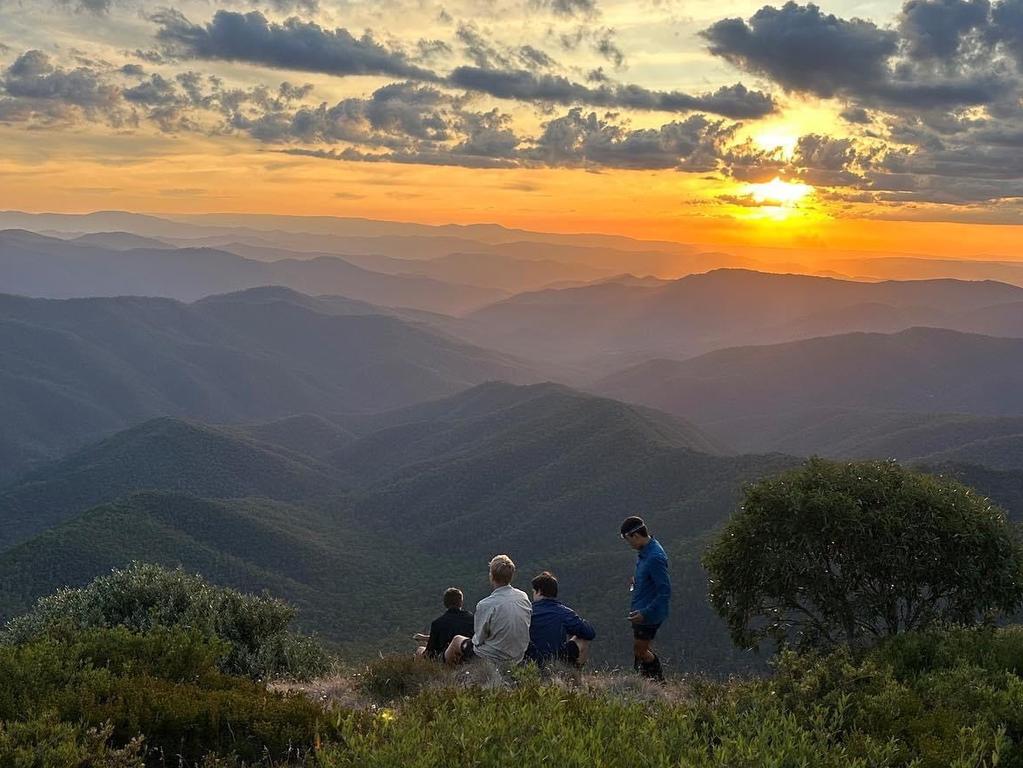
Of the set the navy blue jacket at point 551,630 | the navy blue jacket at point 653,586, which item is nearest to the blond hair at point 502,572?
the navy blue jacket at point 551,630

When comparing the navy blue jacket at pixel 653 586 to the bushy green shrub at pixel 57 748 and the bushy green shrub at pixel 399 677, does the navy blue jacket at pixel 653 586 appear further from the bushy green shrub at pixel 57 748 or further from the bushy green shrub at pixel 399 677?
the bushy green shrub at pixel 57 748

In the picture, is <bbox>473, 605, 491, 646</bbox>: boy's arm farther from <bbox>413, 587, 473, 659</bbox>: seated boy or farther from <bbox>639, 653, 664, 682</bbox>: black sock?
<bbox>639, 653, 664, 682</bbox>: black sock

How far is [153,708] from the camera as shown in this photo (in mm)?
7711

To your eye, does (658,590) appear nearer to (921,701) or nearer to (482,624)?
(482,624)

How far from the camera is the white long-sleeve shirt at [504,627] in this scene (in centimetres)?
1098

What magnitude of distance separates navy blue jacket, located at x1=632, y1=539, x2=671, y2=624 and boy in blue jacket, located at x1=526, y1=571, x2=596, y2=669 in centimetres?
102

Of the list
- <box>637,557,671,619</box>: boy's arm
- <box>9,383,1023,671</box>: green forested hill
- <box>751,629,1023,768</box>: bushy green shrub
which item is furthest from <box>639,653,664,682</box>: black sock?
<box>9,383,1023,671</box>: green forested hill

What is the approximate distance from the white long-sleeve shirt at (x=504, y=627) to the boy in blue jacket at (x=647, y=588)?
6.67ft

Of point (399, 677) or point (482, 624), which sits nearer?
point (482, 624)

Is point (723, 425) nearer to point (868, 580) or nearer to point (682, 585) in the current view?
point (682, 585)

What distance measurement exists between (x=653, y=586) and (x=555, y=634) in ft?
5.89

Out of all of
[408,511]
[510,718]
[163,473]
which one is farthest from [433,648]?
[163,473]

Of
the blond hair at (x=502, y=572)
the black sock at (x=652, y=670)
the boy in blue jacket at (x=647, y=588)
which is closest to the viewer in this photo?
Answer: the blond hair at (x=502, y=572)

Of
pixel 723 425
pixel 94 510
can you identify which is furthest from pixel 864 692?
pixel 723 425
